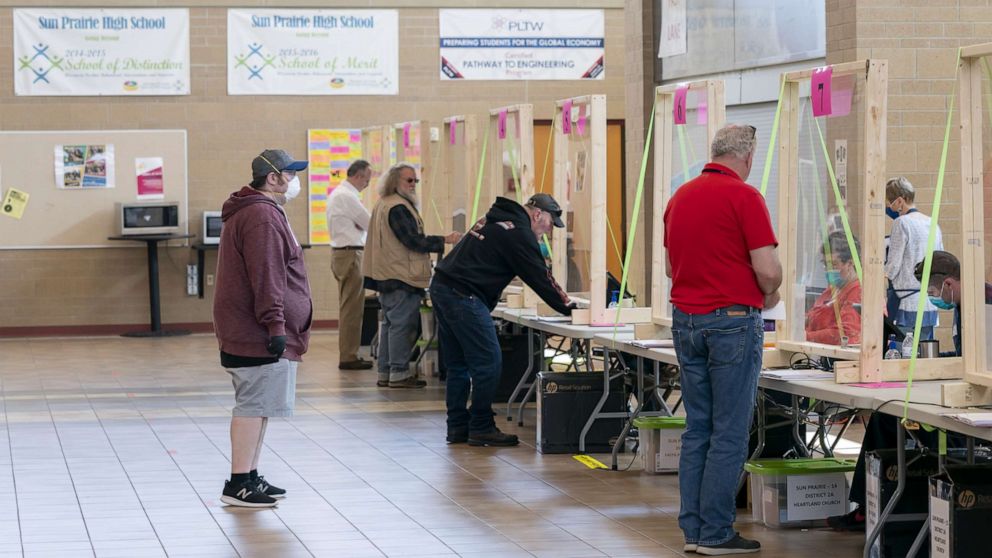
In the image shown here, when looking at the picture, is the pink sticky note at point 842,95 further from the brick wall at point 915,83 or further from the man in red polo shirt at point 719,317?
the brick wall at point 915,83

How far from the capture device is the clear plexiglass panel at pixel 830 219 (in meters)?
6.00

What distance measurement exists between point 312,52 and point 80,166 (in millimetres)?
2771

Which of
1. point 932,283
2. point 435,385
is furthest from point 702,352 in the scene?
point 435,385

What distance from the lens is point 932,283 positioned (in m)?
7.18

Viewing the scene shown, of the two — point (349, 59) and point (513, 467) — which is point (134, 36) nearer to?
point (349, 59)

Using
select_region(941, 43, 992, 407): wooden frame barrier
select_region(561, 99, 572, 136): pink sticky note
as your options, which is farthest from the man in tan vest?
select_region(941, 43, 992, 407): wooden frame barrier

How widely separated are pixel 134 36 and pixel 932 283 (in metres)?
11.1

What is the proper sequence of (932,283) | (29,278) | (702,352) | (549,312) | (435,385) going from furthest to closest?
(29,278)
(435,385)
(549,312)
(932,283)
(702,352)

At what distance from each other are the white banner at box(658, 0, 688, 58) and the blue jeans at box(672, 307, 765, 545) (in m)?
7.37

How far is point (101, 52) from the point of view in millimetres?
16094

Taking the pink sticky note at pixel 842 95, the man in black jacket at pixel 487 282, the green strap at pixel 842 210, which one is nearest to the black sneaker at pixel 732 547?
the green strap at pixel 842 210

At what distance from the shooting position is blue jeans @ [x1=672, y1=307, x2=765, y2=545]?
560 centimetres

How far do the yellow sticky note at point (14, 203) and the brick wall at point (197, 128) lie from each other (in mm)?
418

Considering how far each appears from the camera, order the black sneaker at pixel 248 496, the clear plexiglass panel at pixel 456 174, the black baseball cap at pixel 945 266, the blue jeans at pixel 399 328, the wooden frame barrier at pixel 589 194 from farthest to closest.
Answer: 1. the clear plexiglass panel at pixel 456 174
2. the blue jeans at pixel 399 328
3. the wooden frame barrier at pixel 589 194
4. the black baseball cap at pixel 945 266
5. the black sneaker at pixel 248 496
